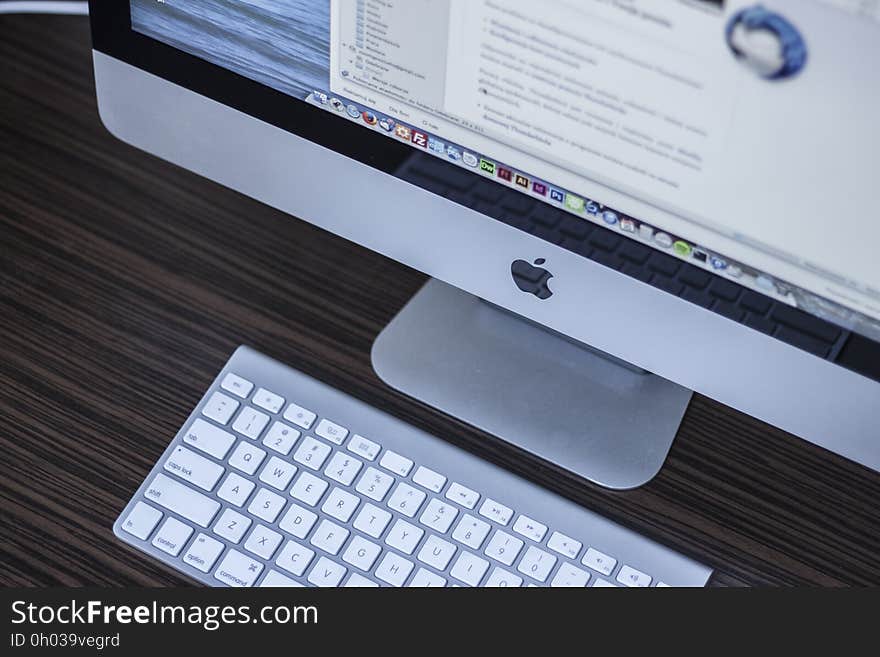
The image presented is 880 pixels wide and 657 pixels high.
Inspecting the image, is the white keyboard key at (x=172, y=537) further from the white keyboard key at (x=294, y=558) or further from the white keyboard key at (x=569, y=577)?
the white keyboard key at (x=569, y=577)

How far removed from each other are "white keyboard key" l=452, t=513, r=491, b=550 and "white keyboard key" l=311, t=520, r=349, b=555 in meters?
0.07

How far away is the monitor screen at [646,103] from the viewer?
50cm

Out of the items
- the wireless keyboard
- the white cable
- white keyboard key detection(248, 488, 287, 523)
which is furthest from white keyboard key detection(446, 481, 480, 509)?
the white cable

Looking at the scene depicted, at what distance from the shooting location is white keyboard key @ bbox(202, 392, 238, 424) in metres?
0.70

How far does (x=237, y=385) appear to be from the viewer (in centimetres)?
72

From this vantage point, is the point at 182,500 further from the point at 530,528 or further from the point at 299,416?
the point at 530,528

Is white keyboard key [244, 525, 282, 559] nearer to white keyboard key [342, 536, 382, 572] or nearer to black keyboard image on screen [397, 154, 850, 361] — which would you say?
white keyboard key [342, 536, 382, 572]

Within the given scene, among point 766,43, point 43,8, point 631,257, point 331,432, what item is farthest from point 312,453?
point 43,8

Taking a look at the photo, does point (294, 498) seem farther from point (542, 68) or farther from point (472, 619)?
point (542, 68)

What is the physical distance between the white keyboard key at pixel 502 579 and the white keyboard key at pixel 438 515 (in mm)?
39

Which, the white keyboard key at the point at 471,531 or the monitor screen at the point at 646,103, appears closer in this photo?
the monitor screen at the point at 646,103

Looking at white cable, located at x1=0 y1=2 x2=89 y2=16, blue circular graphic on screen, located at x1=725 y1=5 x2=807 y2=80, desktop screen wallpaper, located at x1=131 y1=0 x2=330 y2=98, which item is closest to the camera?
blue circular graphic on screen, located at x1=725 y1=5 x2=807 y2=80

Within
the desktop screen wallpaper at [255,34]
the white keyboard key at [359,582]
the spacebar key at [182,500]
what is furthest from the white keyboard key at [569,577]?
the desktop screen wallpaper at [255,34]

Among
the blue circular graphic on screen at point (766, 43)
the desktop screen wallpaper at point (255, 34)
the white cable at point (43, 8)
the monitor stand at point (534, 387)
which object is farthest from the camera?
the white cable at point (43, 8)
